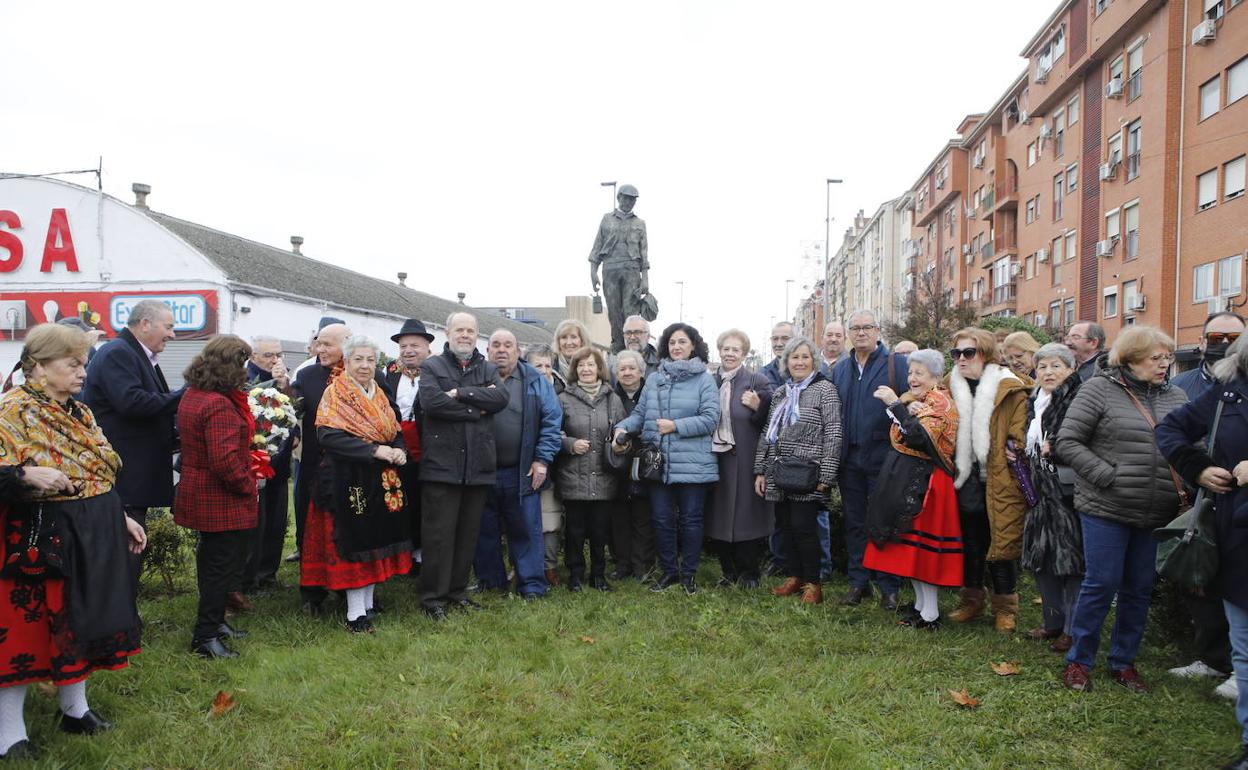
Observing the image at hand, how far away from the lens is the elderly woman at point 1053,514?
15.1 ft

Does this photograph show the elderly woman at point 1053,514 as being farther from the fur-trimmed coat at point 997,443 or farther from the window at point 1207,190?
the window at point 1207,190

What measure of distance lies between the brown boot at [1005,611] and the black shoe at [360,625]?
170 inches

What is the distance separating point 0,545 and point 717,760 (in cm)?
328

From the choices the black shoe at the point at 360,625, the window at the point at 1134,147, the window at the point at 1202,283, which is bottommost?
the black shoe at the point at 360,625

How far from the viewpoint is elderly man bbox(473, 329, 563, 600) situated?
591 cm

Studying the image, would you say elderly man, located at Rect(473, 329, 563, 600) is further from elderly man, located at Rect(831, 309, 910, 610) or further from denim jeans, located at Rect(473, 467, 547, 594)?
elderly man, located at Rect(831, 309, 910, 610)

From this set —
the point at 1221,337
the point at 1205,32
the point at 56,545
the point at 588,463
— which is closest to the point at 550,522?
the point at 588,463

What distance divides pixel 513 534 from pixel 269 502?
6.70 ft

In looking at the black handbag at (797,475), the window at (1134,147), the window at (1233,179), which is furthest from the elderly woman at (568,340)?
the window at (1134,147)

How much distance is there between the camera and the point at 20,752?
10.9 feet

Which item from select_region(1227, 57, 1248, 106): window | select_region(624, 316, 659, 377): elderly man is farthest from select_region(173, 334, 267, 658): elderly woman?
select_region(1227, 57, 1248, 106): window

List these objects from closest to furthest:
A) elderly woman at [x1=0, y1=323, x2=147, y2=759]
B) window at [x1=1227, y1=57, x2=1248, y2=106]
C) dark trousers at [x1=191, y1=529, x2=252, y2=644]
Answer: elderly woman at [x1=0, y1=323, x2=147, y2=759] < dark trousers at [x1=191, y1=529, x2=252, y2=644] < window at [x1=1227, y1=57, x2=1248, y2=106]

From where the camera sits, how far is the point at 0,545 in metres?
3.25

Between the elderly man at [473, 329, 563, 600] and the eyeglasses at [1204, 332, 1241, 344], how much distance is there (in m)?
4.53
